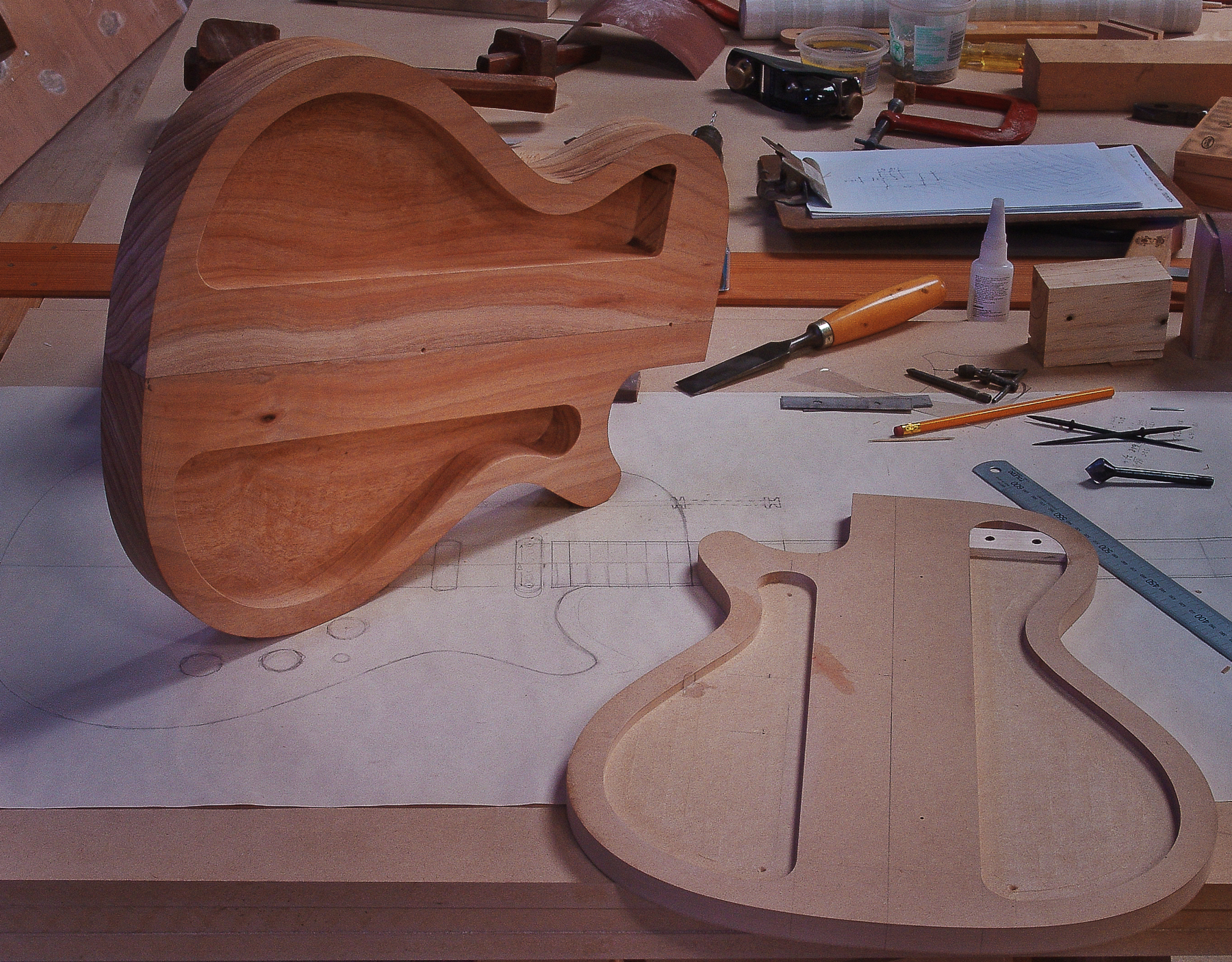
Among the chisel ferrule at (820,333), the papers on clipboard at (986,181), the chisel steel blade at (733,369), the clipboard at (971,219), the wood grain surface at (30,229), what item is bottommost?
the chisel steel blade at (733,369)

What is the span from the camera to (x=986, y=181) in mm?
1681

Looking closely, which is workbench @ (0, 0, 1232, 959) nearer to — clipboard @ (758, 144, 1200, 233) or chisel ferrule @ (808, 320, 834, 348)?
chisel ferrule @ (808, 320, 834, 348)

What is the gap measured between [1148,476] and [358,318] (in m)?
0.78

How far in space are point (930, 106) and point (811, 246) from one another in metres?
0.69

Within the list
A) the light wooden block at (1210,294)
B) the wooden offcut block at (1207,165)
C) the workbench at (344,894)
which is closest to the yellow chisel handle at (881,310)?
the light wooden block at (1210,294)

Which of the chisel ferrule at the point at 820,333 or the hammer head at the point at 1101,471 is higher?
the chisel ferrule at the point at 820,333

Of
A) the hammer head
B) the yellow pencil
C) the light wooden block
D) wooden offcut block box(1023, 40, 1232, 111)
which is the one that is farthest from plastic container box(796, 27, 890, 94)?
the hammer head

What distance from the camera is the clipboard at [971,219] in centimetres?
157

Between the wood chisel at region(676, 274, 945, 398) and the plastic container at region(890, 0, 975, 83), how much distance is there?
3.12 ft

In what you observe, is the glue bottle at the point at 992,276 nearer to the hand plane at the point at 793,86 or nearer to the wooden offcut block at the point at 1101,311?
the wooden offcut block at the point at 1101,311

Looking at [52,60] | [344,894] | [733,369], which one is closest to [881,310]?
[733,369]

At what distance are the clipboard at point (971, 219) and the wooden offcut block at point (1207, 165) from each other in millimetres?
165

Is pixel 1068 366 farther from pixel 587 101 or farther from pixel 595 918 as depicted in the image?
pixel 587 101

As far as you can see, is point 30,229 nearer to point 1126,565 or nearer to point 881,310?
point 881,310
